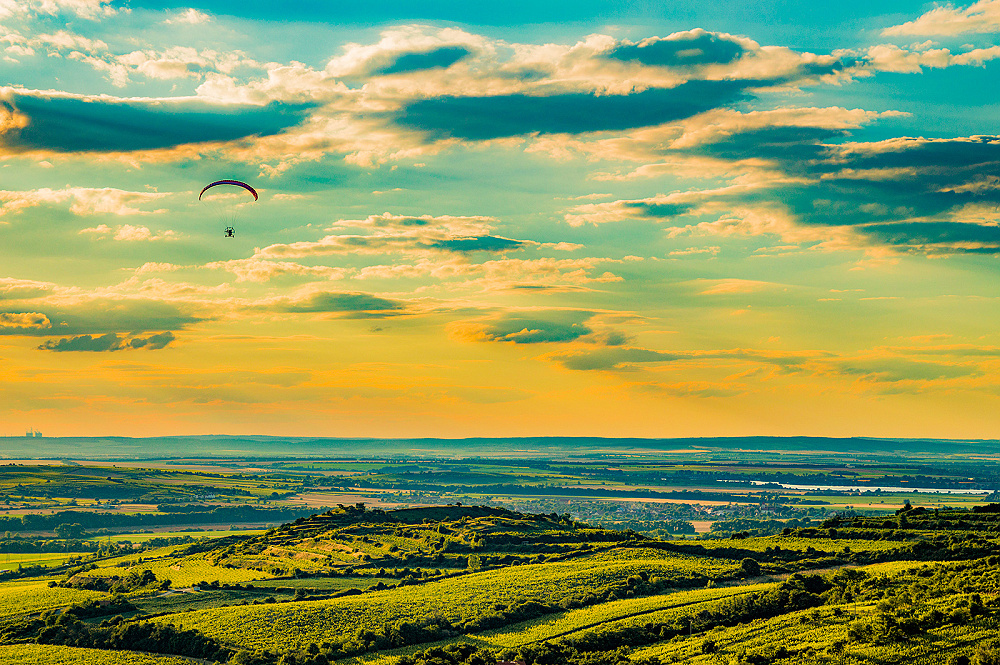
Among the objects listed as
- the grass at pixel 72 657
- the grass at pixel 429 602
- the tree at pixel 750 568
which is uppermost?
the tree at pixel 750 568

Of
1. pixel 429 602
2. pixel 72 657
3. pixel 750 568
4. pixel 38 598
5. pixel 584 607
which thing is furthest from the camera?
pixel 38 598

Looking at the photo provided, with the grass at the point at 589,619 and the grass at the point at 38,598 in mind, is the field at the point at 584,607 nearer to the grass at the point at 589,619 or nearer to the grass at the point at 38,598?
the grass at the point at 589,619

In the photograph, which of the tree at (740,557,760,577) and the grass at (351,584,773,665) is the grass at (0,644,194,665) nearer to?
the grass at (351,584,773,665)

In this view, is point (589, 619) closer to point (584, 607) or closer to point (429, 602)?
point (584, 607)

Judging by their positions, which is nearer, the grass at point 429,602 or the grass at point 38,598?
the grass at point 429,602

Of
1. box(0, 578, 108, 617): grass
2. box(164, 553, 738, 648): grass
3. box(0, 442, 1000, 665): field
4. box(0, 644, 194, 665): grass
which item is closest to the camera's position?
box(0, 442, 1000, 665): field

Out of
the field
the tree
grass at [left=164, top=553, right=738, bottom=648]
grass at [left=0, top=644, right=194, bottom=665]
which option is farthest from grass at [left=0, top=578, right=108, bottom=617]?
the tree

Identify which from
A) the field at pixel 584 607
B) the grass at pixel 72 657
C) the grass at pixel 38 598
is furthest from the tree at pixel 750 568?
the grass at pixel 38 598

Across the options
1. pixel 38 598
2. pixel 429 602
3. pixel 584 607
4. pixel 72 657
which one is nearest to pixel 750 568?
pixel 584 607

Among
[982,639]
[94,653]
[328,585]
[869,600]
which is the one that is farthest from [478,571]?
[982,639]

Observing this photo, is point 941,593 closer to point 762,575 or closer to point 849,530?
point 762,575

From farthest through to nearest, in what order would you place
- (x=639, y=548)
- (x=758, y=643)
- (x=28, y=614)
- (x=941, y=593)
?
(x=639, y=548), (x=28, y=614), (x=941, y=593), (x=758, y=643)
